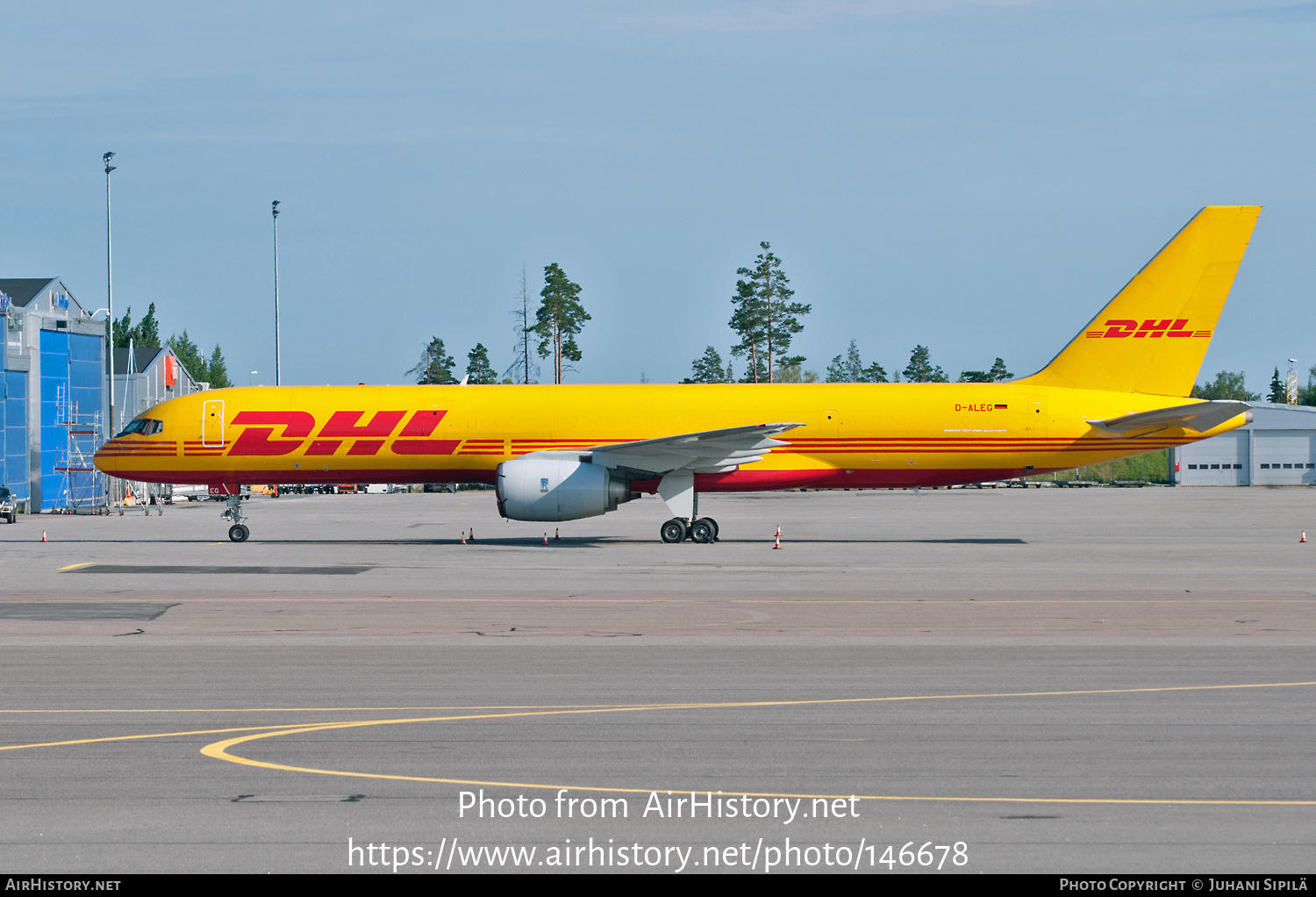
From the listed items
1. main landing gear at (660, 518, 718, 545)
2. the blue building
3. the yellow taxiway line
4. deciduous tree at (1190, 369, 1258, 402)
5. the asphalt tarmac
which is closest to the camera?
the asphalt tarmac

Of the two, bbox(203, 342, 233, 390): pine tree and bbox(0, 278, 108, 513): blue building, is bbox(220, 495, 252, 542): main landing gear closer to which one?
bbox(0, 278, 108, 513): blue building

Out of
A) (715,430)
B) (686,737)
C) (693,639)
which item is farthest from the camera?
(715,430)

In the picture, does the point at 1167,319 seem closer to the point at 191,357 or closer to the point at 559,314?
the point at 559,314

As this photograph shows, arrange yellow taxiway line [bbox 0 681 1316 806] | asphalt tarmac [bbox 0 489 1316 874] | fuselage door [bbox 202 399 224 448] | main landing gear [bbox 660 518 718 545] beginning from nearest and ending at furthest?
asphalt tarmac [bbox 0 489 1316 874], yellow taxiway line [bbox 0 681 1316 806], main landing gear [bbox 660 518 718 545], fuselage door [bbox 202 399 224 448]

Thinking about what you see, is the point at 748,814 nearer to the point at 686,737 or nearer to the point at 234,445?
the point at 686,737

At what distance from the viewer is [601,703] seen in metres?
12.6

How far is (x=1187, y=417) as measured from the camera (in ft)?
114

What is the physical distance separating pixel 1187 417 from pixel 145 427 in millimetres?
30735

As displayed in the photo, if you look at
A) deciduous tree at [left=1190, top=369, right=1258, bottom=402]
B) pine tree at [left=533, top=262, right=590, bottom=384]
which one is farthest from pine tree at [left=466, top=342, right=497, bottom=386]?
deciduous tree at [left=1190, top=369, right=1258, bottom=402]

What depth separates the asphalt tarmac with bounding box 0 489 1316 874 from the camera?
817 cm

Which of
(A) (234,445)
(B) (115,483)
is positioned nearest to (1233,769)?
(A) (234,445)

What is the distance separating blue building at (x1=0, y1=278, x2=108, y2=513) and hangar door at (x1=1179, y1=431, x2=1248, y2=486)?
7310cm
